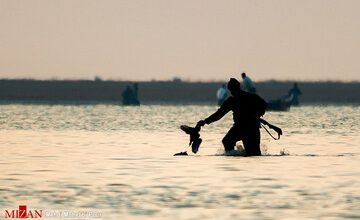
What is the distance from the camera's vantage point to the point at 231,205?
14922 millimetres

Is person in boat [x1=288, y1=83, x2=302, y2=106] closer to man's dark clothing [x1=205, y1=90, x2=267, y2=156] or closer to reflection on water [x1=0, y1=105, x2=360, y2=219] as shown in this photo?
reflection on water [x1=0, y1=105, x2=360, y2=219]

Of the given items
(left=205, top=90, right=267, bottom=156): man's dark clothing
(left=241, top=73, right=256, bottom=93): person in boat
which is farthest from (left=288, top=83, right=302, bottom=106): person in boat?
(left=205, top=90, right=267, bottom=156): man's dark clothing

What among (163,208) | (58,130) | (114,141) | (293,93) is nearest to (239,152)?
(114,141)

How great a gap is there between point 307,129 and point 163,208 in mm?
24334

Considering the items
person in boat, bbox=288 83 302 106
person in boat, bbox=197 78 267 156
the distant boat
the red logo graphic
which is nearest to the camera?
the red logo graphic

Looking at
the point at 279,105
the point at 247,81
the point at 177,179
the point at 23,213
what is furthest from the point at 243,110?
the point at 279,105

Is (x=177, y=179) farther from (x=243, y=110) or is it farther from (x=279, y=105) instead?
(x=279, y=105)

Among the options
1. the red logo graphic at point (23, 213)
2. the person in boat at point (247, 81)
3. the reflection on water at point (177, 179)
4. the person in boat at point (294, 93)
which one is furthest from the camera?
the person in boat at point (294, 93)

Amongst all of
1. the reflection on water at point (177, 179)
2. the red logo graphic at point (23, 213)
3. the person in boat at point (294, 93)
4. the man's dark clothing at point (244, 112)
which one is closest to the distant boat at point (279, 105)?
the person in boat at point (294, 93)

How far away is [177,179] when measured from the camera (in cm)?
1845

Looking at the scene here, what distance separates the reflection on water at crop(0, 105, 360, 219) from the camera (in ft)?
48.0

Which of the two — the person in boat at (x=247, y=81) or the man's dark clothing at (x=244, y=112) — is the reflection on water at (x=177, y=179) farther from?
the person in boat at (x=247, y=81)

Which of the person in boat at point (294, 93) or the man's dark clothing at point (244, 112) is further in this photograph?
the person in boat at point (294, 93)

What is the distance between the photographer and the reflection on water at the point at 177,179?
14.6m
